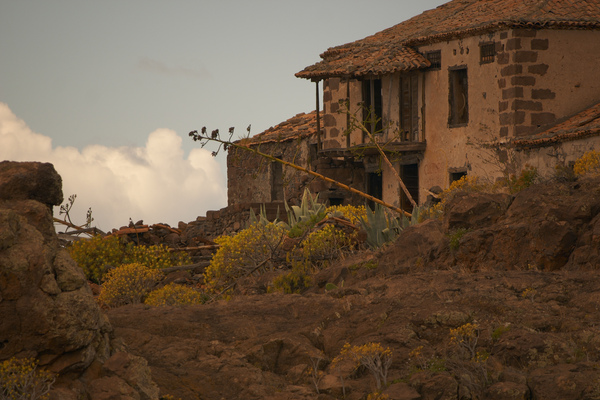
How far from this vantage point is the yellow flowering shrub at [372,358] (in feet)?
17.2

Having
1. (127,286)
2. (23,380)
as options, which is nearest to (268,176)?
(127,286)

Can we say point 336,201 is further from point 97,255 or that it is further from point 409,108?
point 97,255

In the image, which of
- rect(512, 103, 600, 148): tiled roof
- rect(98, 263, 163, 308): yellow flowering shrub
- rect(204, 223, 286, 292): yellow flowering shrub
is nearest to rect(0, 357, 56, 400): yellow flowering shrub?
rect(204, 223, 286, 292): yellow flowering shrub

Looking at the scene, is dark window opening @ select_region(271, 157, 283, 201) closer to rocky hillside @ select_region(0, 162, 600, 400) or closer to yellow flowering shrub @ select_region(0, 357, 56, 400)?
rocky hillside @ select_region(0, 162, 600, 400)

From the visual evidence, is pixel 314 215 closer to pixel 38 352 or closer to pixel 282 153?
pixel 38 352

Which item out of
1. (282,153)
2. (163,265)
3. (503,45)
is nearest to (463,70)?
(503,45)

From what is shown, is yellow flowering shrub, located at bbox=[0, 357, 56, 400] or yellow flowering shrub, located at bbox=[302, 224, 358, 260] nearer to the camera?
yellow flowering shrub, located at bbox=[0, 357, 56, 400]

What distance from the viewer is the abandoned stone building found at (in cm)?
1756

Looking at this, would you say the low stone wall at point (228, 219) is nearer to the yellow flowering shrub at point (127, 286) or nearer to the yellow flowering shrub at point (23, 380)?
the yellow flowering shrub at point (127, 286)

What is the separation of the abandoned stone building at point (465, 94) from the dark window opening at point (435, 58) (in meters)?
0.03

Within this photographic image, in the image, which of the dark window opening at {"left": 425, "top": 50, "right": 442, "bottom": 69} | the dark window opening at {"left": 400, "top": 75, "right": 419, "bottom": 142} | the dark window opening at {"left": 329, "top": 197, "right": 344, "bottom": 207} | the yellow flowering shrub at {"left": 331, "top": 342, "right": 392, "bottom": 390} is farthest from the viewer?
the dark window opening at {"left": 329, "top": 197, "right": 344, "bottom": 207}

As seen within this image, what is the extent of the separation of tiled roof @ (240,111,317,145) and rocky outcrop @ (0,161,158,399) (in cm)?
1766

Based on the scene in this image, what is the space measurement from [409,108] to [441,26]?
2.26 metres

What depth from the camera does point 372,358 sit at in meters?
5.38
